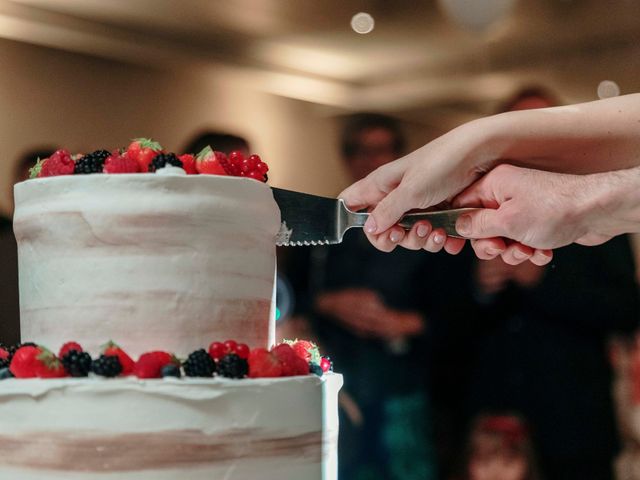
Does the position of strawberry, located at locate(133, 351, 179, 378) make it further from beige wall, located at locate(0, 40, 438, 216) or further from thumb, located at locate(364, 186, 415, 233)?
beige wall, located at locate(0, 40, 438, 216)

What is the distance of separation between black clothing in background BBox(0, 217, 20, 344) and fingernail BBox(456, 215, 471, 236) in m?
2.62

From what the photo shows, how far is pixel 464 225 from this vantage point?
2102mm

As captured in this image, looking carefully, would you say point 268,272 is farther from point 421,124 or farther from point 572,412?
point 421,124

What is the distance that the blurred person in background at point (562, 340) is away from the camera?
3.60 meters

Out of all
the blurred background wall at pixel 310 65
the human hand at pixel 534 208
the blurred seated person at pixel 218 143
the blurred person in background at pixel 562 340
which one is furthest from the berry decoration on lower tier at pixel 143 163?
the blurred background wall at pixel 310 65

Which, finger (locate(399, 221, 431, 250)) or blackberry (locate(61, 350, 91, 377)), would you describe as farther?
finger (locate(399, 221, 431, 250))

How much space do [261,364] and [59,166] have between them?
55 centimetres

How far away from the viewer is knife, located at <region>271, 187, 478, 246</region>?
6.46ft

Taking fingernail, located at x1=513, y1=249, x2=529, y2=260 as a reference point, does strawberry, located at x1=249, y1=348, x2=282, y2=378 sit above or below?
below

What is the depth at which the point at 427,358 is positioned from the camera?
447 cm

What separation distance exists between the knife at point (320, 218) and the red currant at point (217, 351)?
0.35 m

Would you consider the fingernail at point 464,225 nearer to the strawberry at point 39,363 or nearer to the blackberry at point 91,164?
the blackberry at point 91,164

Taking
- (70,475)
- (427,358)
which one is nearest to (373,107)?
(427,358)

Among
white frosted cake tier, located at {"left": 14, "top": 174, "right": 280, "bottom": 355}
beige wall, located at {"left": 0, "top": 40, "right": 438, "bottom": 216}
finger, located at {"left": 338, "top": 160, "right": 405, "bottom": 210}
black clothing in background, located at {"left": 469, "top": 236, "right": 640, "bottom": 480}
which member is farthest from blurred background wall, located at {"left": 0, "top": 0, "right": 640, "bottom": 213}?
white frosted cake tier, located at {"left": 14, "top": 174, "right": 280, "bottom": 355}
